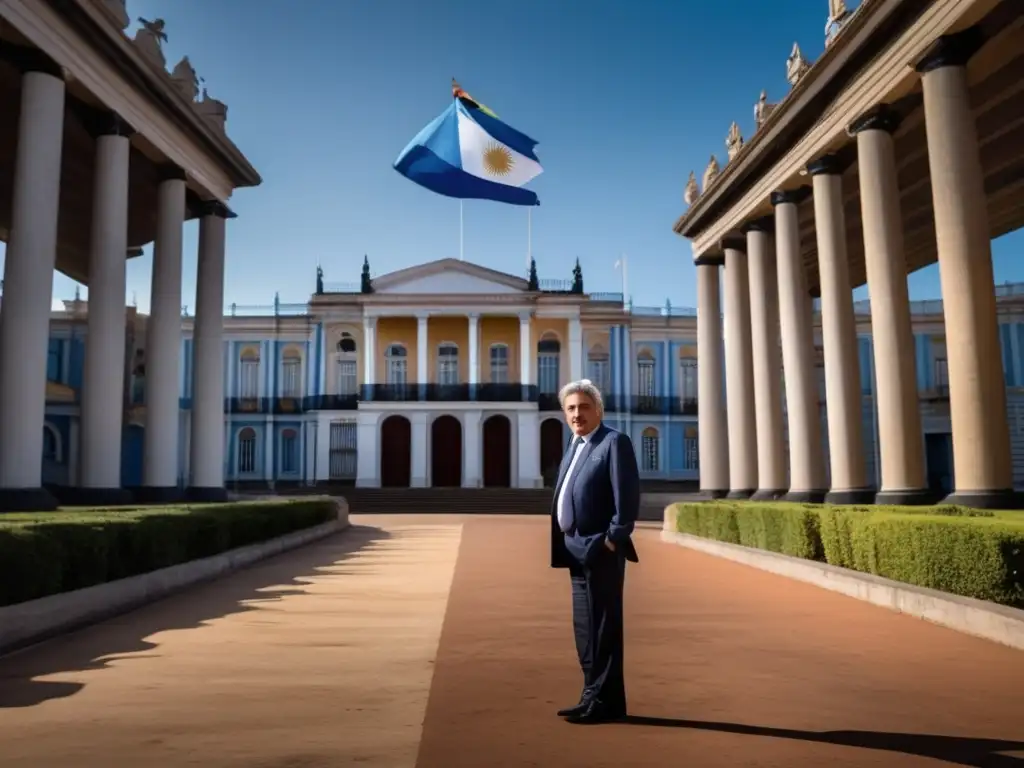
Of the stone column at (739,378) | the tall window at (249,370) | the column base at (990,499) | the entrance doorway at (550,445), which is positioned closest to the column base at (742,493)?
the stone column at (739,378)

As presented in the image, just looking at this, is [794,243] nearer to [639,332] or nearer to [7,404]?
[7,404]

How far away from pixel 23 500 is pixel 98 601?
330 inches

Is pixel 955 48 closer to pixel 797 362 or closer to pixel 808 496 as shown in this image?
pixel 797 362

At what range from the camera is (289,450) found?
155 feet

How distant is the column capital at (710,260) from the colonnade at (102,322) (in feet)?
44.5

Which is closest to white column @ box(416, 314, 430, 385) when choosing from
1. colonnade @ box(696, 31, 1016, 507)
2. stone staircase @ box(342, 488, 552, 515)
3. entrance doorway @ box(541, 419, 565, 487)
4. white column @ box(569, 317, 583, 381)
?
entrance doorway @ box(541, 419, 565, 487)

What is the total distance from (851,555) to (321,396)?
123ft

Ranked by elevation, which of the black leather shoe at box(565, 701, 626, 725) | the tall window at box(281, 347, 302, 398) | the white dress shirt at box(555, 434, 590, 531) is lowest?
the black leather shoe at box(565, 701, 626, 725)

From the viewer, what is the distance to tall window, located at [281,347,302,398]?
47.6 metres

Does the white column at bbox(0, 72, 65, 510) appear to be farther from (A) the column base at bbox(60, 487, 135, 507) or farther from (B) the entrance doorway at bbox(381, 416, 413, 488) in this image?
(B) the entrance doorway at bbox(381, 416, 413, 488)

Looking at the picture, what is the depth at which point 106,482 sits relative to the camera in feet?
61.7

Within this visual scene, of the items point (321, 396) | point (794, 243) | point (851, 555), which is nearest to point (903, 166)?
point (794, 243)

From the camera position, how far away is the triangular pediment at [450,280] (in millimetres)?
44938

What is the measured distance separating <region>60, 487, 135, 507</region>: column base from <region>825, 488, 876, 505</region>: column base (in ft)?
46.0
